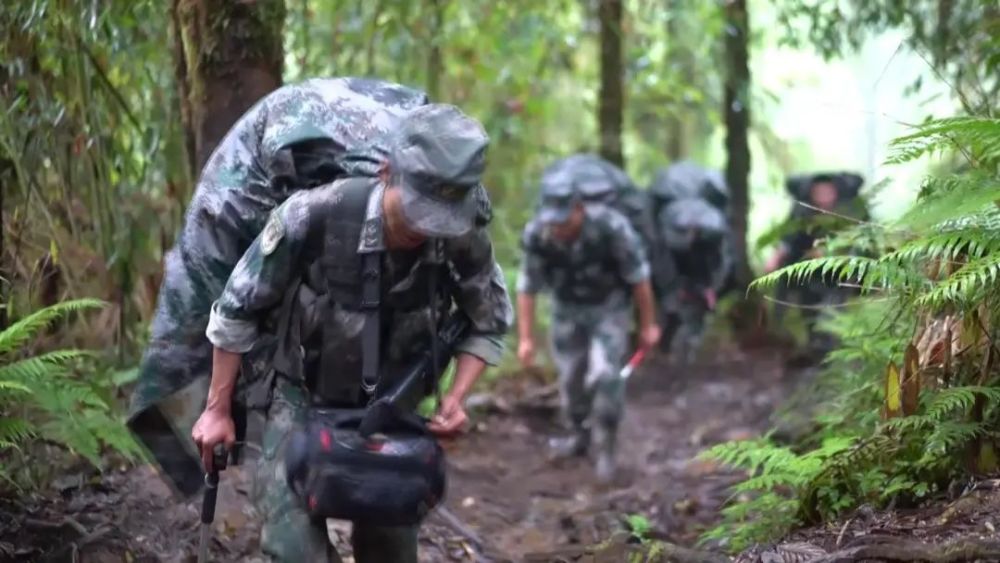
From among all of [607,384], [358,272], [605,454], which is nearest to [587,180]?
[607,384]

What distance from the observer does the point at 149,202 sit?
253 inches

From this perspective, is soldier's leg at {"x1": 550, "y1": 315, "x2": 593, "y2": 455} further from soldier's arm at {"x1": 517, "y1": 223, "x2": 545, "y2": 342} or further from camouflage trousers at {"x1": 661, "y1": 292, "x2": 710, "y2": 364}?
camouflage trousers at {"x1": 661, "y1": 292, "x2": 710, "y2": 364}

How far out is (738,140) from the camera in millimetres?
13047

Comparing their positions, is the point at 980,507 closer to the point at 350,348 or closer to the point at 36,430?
the point at 350,348

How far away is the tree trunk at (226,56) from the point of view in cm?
513

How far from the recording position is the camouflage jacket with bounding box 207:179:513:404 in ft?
11.8

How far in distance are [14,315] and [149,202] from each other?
1339 millimetres

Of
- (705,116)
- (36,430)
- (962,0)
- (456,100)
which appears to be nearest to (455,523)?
(36,430)

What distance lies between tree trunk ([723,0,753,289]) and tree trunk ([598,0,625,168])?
3.98 ft

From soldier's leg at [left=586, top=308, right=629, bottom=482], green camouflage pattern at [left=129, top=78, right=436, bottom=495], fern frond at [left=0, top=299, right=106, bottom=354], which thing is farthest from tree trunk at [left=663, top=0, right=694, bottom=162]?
fern frond at [left=0, top=299, right=106, bottom=354]

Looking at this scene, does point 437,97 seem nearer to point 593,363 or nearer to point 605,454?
point 593,363

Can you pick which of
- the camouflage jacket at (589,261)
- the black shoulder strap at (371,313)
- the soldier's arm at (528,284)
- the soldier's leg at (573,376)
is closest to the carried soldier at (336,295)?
the black shoulder strap at (371,313)

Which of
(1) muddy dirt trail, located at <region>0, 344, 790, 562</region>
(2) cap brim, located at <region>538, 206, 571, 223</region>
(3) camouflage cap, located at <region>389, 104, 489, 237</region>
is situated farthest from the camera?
(2) cap brim, located at <region>538, 206, 571, 223</region>

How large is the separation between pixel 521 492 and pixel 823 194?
4157 millimetres
